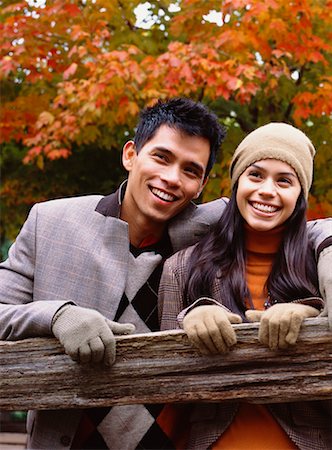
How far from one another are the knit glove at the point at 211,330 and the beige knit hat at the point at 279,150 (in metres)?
0.64

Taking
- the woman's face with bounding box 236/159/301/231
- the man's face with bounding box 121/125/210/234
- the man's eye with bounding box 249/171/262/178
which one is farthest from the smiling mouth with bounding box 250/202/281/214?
the man's face with bounding box 121/125/210/234

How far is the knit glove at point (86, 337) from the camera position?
6.58 feet

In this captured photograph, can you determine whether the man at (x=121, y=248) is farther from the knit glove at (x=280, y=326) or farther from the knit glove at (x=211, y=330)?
the knit glove at (x=280, y=326)

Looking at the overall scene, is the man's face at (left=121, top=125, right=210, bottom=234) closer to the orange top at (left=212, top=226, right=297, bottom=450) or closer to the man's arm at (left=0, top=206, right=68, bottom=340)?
the man's arm at (left=0, top=206, right=68, bottom=340)

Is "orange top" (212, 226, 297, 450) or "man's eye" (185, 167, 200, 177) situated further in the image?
"man's eye" (185, 167, 200, 177)

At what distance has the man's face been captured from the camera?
8.32ft

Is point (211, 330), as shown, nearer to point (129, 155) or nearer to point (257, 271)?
point (257, 271)

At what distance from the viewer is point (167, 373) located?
204 centimetres

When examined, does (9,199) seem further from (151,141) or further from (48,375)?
(48,375)

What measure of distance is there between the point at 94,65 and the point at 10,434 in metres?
3.34

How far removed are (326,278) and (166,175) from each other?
76cm

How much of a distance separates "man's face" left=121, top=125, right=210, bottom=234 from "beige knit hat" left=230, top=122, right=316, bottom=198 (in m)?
0.17

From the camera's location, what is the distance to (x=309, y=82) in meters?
5.00

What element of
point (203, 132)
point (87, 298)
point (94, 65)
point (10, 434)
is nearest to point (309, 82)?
point (94, 65)
